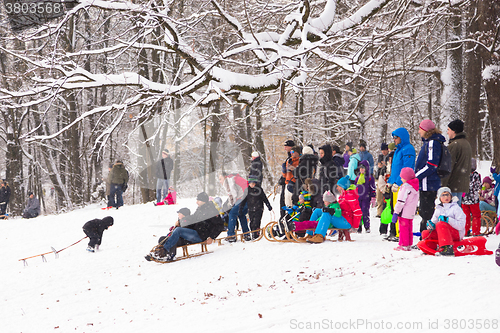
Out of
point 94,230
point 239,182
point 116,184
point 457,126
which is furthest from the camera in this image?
point 116,184

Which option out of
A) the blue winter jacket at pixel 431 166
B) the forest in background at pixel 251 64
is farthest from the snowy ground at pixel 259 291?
the forest in background at pixel 251 64

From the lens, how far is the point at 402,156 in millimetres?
6715

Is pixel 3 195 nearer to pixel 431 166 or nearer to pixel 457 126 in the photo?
pixel 431 166

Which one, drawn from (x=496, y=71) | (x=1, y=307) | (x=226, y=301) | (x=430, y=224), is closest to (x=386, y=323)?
(x=226, y=301)

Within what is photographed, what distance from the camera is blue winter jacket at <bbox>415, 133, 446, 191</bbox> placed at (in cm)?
598

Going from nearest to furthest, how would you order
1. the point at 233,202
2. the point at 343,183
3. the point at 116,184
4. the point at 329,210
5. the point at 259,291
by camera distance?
the point at 259,291 < the point at 329,210 < the point at 343,183 < the point at 233,202 < the point at 116,184

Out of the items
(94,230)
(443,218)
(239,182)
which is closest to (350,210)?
(443,218)

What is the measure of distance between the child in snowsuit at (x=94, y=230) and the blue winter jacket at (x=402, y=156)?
20.4ft

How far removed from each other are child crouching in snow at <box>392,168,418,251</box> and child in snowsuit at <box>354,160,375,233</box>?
252 cm

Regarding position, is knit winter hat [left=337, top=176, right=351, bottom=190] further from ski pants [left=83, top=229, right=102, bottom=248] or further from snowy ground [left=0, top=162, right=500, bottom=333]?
ski pants [left=83, top=229, right=102, bottom=248]

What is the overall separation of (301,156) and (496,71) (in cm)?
453

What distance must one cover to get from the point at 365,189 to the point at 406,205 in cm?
279

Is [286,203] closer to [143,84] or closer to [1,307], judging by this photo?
[143,84]

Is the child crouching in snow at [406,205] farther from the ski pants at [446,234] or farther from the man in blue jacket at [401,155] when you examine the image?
the ski pants at [446,234]
